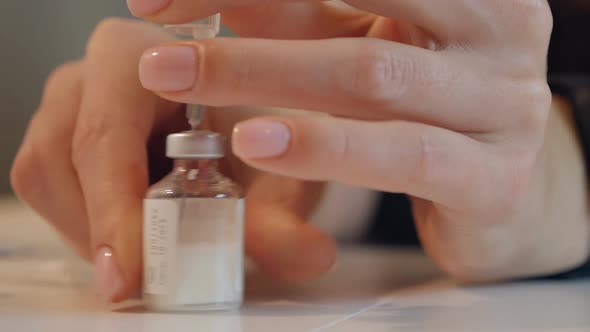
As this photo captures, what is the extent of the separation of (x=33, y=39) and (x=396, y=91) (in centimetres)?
88

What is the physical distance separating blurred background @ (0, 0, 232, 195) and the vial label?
20.2 inches

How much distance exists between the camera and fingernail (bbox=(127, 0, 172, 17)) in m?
0.36

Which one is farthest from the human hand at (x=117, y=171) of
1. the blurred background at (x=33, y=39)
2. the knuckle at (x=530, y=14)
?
the blurred background at (x=33, y=39)

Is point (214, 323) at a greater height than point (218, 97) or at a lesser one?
lesser

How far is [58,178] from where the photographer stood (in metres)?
0.50

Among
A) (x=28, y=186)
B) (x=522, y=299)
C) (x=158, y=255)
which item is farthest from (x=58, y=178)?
(x=522, y=299)

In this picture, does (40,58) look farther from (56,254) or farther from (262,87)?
(262,87)

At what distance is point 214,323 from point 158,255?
0.06 m

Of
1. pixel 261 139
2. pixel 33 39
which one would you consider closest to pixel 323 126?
pixel 261 139

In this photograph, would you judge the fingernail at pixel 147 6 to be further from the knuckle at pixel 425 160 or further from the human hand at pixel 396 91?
the knuckle at pixel 425 160

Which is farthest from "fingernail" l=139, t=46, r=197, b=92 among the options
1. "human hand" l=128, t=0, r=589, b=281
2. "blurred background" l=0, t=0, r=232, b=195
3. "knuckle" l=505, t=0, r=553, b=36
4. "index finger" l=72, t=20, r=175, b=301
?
"blurred background" l=0, t=0, r=232, b=195

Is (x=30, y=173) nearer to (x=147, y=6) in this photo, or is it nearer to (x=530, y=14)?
(x=147, y=6)

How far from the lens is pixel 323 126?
0.35m

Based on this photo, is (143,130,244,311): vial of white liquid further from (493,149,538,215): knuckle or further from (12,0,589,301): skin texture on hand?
(493,149,538,215): knuckle
